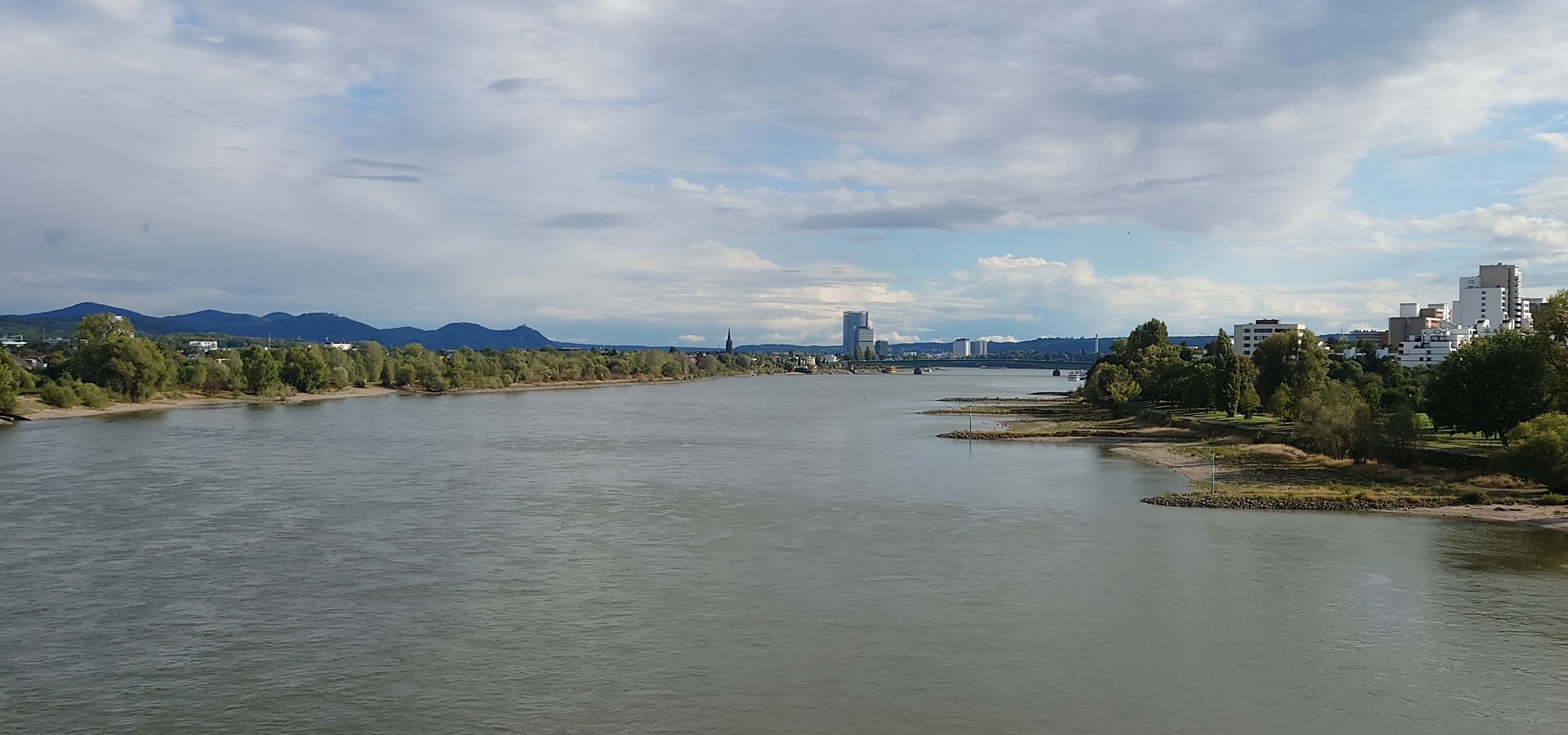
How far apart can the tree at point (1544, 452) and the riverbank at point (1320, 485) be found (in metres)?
0.58

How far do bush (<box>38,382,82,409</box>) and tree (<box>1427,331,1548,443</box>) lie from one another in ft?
213

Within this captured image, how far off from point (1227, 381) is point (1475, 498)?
78.0 feet

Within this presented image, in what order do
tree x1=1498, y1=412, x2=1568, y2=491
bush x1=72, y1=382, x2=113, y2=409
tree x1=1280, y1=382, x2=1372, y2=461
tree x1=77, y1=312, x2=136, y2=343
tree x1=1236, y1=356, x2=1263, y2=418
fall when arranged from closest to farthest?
tree x1=1498, y1=412, x2=1568, y2=491 → tree x1=1280, y1=382, x2=1372, y2=461 → tree x1=1236, y1=356, x2=1263, y2=418 → bush x1=72, y1=382, x2=113, y2=409 → tree x1=77, y1=312, x2=136, y2=343

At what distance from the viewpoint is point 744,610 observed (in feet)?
54.4

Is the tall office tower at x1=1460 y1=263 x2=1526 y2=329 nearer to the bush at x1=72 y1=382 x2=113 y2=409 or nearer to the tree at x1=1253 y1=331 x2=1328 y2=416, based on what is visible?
the tree at x1=1253 y1=331 x2=1328 y2=416

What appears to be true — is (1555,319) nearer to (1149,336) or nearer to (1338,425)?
(1338,425)

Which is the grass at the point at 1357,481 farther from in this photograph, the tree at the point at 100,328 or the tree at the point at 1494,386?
the tree at the point at 100,328

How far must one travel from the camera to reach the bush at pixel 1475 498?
87.2ft

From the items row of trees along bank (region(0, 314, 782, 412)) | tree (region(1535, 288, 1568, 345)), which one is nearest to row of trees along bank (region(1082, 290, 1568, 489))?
tree (region(1535, 288, 1568, 345))

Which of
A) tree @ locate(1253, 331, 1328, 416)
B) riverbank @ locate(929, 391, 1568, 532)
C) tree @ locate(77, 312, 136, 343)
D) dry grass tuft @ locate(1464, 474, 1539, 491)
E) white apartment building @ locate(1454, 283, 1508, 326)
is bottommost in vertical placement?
riverbank @ locate(929, 391, 1568, 532)

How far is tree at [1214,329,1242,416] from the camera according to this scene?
49.5m

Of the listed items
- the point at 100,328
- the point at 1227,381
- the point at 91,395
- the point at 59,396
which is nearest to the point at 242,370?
the point at 100,328

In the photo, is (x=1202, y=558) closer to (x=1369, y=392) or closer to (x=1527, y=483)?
(x=1527, y=483)

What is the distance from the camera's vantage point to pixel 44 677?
1319 centimetres
